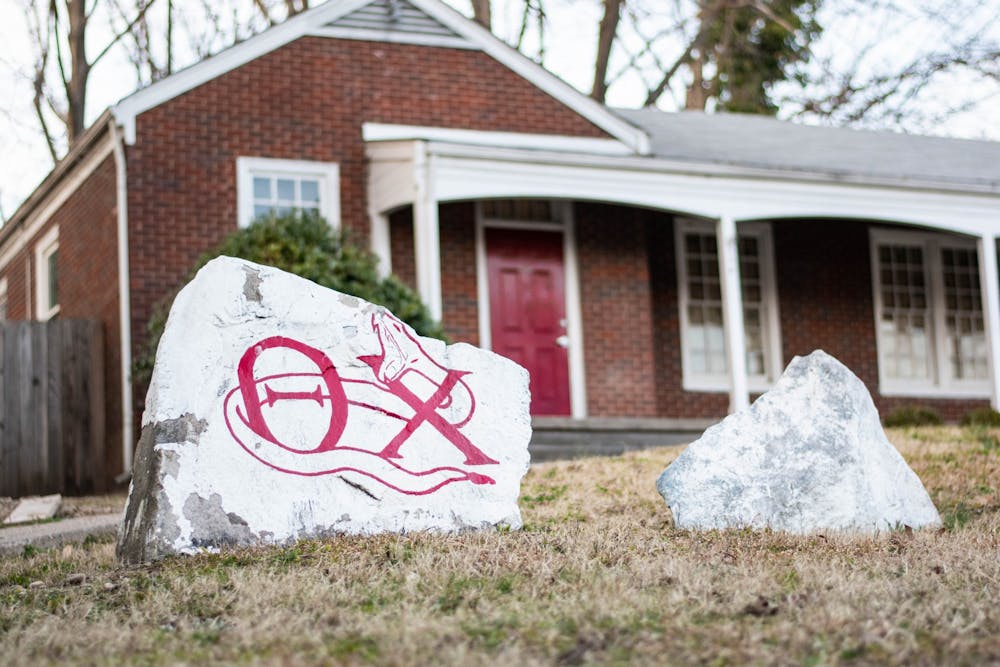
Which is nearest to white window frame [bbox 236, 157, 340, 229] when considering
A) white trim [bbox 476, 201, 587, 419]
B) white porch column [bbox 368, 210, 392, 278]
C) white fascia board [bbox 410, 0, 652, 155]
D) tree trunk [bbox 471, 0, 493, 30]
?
white porch column [bbox 368, 210, 392, 278]

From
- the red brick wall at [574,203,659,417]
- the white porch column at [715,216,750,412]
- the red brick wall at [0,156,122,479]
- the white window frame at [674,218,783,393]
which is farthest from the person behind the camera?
the white window frame at [674,218,783,393]

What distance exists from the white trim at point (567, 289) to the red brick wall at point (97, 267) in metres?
3.82

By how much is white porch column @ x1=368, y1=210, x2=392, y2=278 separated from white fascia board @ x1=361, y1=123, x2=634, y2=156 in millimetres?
817

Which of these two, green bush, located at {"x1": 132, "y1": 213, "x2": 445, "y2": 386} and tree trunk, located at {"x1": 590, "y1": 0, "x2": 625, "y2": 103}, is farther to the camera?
tree trunk, located at {"x1": 590, "y1": 0, "x2": 625, "y2": 103}

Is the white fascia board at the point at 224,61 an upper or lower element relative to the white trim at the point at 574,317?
upper

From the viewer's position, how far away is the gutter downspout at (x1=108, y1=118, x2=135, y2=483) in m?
13.4

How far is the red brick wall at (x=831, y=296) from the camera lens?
17156mm

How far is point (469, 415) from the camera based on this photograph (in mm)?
7207

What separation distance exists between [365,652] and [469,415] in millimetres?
→ 2699

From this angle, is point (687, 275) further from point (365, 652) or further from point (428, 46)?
point (365, 652)

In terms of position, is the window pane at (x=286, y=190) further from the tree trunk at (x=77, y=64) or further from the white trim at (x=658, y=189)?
the tree trunk at (x=77, y=64)

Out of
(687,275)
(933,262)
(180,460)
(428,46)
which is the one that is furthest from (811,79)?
(180,460)

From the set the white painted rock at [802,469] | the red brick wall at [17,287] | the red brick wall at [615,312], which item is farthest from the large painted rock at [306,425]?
the red brick wall at [17,287]

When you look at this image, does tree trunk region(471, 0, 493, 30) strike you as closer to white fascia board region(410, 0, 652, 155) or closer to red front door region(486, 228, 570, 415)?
white fascia board region(410, 0, 652, 155)
